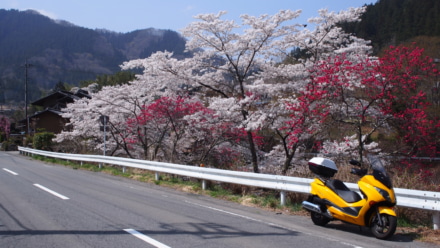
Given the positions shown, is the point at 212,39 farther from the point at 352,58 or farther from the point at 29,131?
the point at 29,131

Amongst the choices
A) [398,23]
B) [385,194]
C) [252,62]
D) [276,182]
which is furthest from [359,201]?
[398,23]

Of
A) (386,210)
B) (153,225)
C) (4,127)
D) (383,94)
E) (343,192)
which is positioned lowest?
(153,225)

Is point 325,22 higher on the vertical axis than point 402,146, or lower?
higher

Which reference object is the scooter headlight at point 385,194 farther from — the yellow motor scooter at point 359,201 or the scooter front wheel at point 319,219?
the scooter front wheel at point 319,219

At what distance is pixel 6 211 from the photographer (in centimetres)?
798

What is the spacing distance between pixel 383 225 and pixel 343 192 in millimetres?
853

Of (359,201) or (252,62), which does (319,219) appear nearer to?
(359,201)

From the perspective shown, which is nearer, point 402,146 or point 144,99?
point 402,146

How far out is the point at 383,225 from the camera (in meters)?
6.05

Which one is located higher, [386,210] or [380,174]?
[380,174]

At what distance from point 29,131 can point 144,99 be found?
38702mm

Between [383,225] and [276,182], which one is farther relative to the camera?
[276,182]

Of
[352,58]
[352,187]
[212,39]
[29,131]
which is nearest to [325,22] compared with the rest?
[352,58]

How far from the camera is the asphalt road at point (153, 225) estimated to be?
18.9 ft
